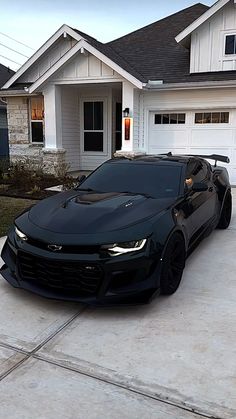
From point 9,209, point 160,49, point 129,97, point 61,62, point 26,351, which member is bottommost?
point 26,351

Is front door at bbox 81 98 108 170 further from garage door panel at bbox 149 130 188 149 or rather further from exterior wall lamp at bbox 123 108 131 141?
exterior wall lamp at bbox 123 108 131 141

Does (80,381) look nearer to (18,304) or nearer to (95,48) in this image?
(18,304)

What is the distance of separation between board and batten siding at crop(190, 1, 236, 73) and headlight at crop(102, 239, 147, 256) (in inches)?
368

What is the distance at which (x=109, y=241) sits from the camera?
351 cm

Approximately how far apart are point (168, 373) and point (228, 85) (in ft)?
30.5

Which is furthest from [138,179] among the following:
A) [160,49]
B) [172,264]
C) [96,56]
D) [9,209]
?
[160,49]

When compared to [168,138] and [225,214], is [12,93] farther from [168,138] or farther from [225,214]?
[225,214]

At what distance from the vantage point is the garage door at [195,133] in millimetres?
11148

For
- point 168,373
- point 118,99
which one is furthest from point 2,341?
point 118,99

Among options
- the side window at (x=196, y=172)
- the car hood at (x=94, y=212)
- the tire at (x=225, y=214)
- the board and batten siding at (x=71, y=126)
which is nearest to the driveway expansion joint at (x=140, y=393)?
the car hood at (x=94, y=212)

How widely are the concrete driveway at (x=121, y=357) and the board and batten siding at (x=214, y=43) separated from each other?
8989 millimetres

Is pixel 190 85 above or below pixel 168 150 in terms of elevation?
above

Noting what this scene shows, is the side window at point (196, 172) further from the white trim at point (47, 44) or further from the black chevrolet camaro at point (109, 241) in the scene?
the white trim at point (47, 44)

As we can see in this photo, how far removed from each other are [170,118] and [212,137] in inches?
56.5
